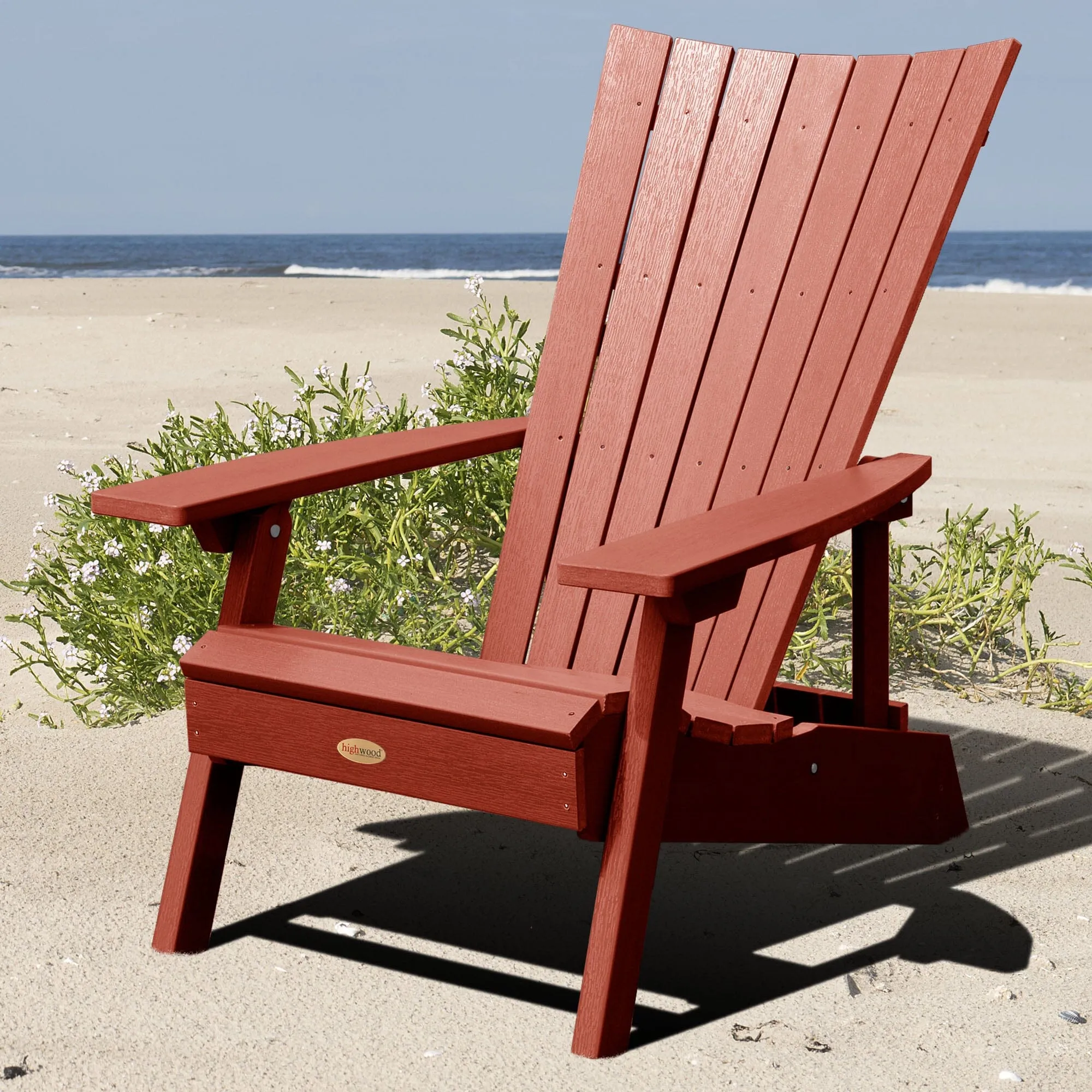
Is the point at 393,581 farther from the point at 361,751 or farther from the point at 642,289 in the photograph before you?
the point at 361,751

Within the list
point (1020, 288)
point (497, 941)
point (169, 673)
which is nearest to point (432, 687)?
point (497, 941)

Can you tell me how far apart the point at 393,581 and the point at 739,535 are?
1399 millimetres

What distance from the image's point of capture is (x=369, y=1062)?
177cm

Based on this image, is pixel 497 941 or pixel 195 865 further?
pixel 497 941

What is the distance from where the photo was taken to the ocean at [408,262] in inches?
1043

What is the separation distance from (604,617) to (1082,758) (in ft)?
3.93

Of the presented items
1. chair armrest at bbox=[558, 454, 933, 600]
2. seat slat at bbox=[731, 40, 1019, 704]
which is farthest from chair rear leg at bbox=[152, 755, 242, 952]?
seat slat at bbox=[731, 40, 1019, 704]

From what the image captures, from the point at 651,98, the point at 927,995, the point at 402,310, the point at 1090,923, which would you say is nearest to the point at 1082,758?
the point at 1090,923

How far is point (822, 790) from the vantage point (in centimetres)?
205

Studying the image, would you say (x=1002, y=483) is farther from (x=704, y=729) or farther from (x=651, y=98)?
(x=704, y=729)

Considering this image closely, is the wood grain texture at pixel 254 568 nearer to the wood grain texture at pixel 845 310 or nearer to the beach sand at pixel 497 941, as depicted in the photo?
the beach sand at pixel 497 941

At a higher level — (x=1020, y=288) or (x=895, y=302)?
(x=1020, y=288)

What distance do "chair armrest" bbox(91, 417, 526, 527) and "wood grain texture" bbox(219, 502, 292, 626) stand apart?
4 cm

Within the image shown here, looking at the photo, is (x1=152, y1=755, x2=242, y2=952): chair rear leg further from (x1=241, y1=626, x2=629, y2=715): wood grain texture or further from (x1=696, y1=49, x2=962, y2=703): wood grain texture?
(x1=696, y1=49, x2=962, y2=703): wood grain texture
